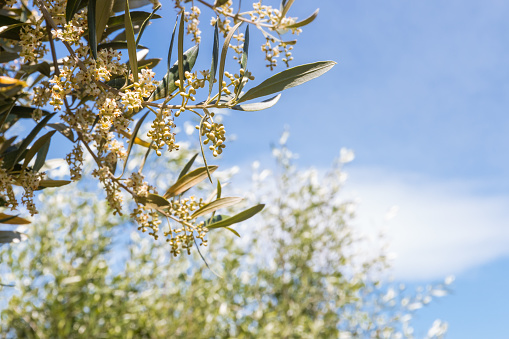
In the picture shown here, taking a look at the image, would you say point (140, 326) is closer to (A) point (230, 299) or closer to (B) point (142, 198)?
(A) point (230, 299)

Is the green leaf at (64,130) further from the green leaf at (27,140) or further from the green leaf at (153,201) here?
the green leaf at (153,201)

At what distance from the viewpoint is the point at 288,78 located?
0.70 m

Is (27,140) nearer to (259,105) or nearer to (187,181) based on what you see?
(187,181)

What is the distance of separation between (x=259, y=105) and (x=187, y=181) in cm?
30

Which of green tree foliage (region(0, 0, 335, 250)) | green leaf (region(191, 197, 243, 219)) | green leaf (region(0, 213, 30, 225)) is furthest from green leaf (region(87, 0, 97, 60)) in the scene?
green leaf (region(0, 213, 30, 225))

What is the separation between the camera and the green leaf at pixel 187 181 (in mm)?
945

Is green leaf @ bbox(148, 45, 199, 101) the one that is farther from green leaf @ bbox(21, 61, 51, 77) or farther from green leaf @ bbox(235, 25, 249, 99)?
green leaf @ bbox(21, 61, 51, 77)

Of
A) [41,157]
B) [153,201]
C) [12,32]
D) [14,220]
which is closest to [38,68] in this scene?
[12,32]

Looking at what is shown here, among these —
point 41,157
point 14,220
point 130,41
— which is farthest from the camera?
point 14,220

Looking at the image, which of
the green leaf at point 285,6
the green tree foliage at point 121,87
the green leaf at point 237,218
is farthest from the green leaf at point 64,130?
the green leaf at point 285,6

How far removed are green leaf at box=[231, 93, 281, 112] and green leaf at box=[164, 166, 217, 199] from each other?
232mm

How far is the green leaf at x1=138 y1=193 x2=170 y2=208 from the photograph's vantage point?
2.84ft

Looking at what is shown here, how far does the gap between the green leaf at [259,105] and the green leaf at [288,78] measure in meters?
0.01

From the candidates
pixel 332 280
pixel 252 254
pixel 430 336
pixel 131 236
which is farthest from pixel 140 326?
pixel 430 336
